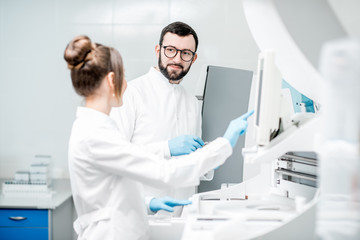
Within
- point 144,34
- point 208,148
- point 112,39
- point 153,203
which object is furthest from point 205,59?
point 208,148

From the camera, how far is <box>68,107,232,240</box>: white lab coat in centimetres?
121

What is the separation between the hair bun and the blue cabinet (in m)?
1.49

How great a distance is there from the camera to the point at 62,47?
299 cm

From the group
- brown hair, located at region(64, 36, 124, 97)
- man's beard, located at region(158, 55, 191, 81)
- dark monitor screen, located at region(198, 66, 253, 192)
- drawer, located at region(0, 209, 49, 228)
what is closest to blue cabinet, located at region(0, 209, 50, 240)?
drawer, located at region(0, 209, 49, 228)

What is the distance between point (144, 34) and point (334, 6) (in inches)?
80.5

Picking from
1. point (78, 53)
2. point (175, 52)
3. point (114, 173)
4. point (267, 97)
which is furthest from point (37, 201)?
point (267, 97)

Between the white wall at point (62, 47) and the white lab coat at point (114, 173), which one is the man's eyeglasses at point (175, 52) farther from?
the white wall at point (62, 47)

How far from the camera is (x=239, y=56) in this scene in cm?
295

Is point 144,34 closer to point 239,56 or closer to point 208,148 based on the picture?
point 239,56

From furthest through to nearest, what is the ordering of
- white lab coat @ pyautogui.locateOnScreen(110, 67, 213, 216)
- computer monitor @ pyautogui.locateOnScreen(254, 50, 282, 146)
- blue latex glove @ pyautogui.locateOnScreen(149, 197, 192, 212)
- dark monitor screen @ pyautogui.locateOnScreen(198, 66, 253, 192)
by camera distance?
dark monitor screen @ pyautogui.locateOnScreen(198, 66, 253, 192) < white lab coat @ pyautogui.locateOnScreen(110, 67, 213, 216) < blue latex glove @ pyautogui.locateOnScreen(149, 197, 192, 212) < computer monitor @ pyautogui.locateOnScreen(254, 50, 282, 146)

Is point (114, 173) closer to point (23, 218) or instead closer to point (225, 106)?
point (225, 106)

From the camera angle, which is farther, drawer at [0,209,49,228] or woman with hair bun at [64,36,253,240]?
drawer at [0,209,49,228]

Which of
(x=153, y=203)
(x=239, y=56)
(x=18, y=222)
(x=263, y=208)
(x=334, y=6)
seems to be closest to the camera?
(x=334, y=6)

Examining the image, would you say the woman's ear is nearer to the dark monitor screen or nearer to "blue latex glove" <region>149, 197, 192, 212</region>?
"blue latex glove" <region>149, 197, 192, 212</region>
